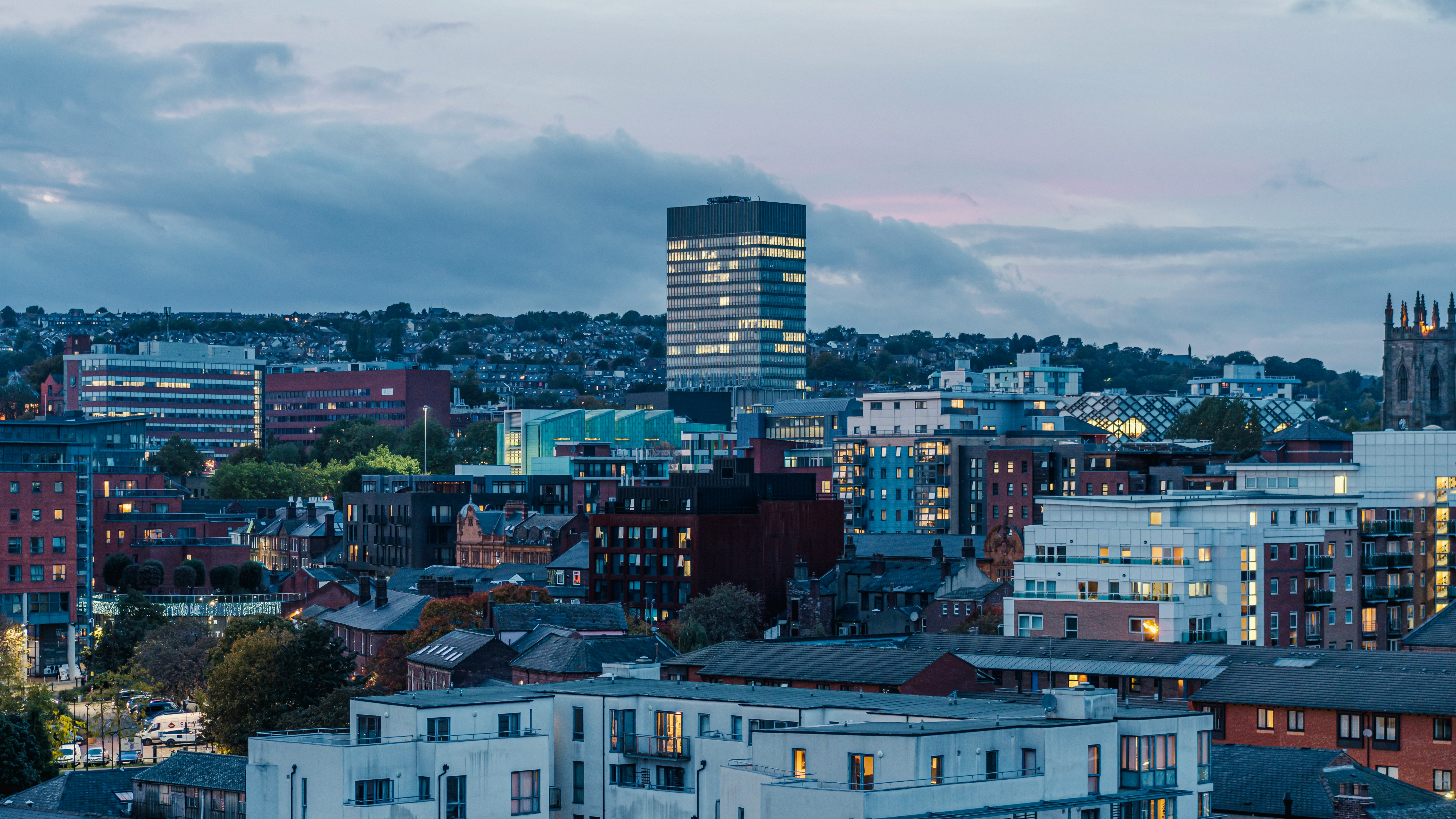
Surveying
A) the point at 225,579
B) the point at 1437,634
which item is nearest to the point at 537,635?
the point at 1437,634

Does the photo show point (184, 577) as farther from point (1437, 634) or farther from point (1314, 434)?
point (1437, 634)

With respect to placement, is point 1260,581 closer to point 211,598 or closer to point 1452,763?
point 1452,763

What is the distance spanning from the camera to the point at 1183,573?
12300cm

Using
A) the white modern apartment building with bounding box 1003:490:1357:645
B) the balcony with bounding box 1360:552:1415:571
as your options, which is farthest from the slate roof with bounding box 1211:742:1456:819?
the balcony with bounding box 1360:552:1415:571

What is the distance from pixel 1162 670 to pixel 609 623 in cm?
4647

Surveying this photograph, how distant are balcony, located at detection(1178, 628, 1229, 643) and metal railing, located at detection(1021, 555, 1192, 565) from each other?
4287 mm

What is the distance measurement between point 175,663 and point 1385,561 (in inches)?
3410

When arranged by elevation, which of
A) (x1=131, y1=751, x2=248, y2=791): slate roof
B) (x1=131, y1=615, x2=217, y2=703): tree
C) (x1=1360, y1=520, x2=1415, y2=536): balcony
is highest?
(x1=1360, y1=520, x2=1415, y2=536): balcony

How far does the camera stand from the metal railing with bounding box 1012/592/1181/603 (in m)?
123

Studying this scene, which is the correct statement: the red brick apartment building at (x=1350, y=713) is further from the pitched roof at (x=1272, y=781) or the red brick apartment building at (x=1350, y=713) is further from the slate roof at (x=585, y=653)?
the slate roof at (x=585, y=653)

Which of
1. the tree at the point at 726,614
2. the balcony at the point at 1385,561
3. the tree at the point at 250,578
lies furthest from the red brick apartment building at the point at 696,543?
the balcony at the point at 1385,561

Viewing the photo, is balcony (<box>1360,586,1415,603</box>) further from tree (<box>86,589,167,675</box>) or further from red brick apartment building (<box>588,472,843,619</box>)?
tree (<box>86,589,167,675</box>)

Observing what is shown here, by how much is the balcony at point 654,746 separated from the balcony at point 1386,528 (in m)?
75.9

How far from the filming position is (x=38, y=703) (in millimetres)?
110812
